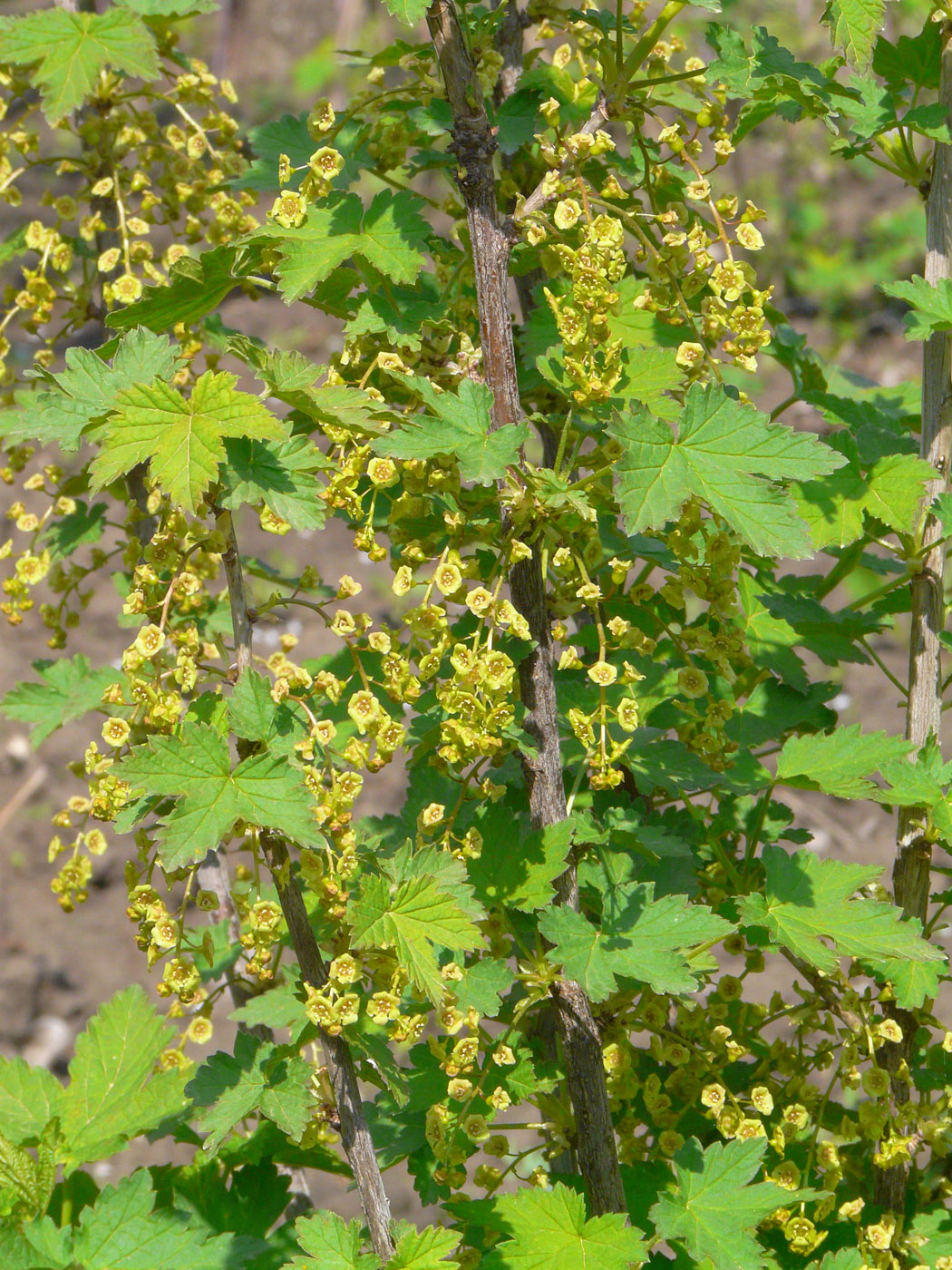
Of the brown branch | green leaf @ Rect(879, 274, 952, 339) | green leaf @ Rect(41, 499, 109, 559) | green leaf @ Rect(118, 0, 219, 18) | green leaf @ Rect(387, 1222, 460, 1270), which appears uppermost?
green leaf @ Rect(118, 0, 219, 18)

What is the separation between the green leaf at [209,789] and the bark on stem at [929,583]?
86 centimetres

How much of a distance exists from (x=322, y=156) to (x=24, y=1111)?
1166 mm

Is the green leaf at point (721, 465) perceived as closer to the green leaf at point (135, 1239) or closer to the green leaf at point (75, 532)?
the green leaf at point (135, 1239)

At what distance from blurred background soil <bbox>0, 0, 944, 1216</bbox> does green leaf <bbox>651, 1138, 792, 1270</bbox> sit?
1451 mm

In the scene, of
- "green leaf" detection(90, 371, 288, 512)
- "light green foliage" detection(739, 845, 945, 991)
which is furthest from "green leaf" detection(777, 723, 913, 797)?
"green leaf" detection(90, 371, 288, 512)

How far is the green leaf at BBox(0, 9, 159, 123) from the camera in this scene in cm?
171

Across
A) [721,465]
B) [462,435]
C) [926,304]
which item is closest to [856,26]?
[926,304]

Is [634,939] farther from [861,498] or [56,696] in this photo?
[56,696]

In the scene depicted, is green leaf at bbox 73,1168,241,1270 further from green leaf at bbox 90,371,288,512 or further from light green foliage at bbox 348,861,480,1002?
green leaf at bbox 90,371,288,512

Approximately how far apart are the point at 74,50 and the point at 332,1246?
150cm

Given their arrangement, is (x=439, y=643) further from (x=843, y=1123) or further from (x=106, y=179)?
(x=106, y=179)

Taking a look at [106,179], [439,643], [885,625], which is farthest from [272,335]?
[439,643]

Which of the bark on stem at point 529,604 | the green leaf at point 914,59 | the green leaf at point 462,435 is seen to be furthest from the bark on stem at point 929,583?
the green leaf at point 462,435

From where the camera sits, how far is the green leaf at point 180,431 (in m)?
1.15
